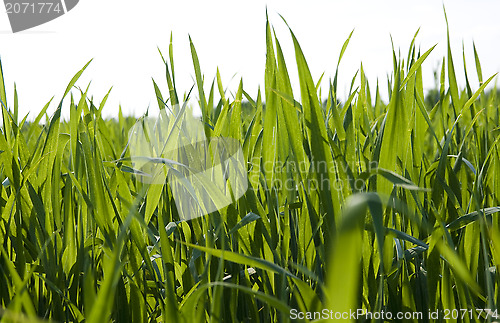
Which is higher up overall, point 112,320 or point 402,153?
point 402,153

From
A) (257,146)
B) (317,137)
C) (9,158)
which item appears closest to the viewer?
(317,137)

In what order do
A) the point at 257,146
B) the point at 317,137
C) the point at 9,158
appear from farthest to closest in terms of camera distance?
the point at 257,146
the point at 9,158
the point at 317,137

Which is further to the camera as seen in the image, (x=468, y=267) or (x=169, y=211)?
(x=169, y=211)

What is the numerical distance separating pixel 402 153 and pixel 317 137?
0.51ft

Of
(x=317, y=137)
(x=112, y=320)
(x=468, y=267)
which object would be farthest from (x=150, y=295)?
(x=468, y=267)

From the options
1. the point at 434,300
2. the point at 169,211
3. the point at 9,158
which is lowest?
the point at 434,300

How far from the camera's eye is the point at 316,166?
51cm

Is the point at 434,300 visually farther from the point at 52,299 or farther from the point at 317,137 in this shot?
the point at 52,299

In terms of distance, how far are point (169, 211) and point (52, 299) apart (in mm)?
201

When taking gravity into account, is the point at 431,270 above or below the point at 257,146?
below

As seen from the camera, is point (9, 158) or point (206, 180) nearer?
point (206, 180)

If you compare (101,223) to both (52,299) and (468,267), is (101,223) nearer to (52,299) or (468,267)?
(52,299)

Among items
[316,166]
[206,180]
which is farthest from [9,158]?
[316,166]

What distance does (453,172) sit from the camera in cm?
69
